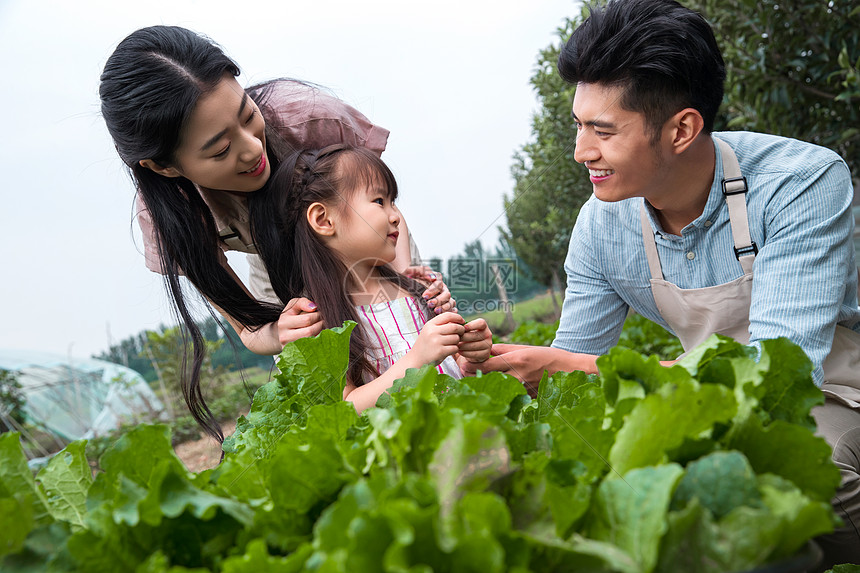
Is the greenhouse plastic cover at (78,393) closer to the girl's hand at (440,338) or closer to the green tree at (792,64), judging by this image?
the green tree at (792,64)

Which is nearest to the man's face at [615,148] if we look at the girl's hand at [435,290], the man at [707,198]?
the man at [707,198]

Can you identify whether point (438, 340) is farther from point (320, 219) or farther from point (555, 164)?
point (555, 164)

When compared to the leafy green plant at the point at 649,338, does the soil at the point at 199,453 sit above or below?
below

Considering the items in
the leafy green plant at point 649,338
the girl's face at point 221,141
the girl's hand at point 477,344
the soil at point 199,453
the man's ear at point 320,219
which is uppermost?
the girl's face at point 221,141

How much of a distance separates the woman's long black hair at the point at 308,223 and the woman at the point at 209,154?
0.01 metres

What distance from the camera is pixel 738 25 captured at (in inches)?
157

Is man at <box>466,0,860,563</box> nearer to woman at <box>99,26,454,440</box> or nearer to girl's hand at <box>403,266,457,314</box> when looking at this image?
girl's hand at <box>403,266,457,314</box>

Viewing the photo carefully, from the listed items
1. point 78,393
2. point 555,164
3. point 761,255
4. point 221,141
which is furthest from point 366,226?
point 78,393

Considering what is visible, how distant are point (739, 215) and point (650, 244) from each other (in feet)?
0.86

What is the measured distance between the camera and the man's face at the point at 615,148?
182cm

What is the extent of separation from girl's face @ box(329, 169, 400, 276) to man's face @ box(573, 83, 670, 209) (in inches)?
22.1

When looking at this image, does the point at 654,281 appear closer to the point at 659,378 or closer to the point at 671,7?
the point at 671,7

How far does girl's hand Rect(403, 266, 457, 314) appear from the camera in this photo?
6.04 ft

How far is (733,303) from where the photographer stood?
196cm
